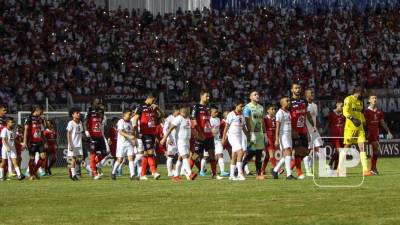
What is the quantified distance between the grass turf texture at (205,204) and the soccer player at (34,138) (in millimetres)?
5810

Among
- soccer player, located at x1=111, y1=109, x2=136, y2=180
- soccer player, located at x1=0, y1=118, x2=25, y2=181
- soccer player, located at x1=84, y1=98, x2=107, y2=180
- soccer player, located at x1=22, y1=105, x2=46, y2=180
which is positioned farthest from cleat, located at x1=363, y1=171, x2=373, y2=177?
soccer player, located at x1=0, y1=118, x2=25, y2=181

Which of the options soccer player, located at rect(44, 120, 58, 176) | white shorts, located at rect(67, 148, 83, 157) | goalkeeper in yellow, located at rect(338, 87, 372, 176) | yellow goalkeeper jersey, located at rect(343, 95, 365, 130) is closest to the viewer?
goalkeeper in yellow, located at rect(338, 87, 372, 176)

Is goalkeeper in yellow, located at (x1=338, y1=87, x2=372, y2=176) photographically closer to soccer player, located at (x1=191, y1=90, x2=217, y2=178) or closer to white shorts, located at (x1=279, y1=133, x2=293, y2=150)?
white shorts, located at (x1=279, y1=133, x2=293, y2=150)

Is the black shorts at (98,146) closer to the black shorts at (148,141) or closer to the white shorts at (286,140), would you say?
the black shorts at (148,141)

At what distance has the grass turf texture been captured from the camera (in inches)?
556

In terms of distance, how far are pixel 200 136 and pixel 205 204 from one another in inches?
409

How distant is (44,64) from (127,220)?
3288cm

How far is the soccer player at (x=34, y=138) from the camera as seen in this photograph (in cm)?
2844

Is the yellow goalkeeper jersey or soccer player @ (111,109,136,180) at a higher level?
the yellow goalkeeper jersey

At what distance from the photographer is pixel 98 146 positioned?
28250mm

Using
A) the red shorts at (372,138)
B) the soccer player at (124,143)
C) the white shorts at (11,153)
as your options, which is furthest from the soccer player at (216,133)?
the white shorts at (11,153)

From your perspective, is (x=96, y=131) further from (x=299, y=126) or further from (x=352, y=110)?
(x=352, y=110)

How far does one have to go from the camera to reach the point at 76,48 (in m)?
48.3

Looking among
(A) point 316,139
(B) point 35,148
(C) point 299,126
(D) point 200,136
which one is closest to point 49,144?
(B) point 35,148
